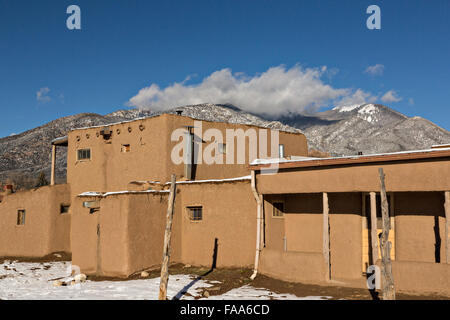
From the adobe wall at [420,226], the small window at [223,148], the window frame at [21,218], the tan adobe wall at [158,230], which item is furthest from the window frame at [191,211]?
the window frame at [21,218]

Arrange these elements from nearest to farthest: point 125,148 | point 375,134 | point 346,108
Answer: point 125,148 → point 375,134 → point 346,108

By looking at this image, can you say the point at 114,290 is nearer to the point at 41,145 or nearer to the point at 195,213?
the point at 195,213

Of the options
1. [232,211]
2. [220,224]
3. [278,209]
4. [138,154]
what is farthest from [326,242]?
[138,154]

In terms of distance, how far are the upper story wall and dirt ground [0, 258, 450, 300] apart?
16.6 feet

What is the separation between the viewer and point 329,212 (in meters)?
13.7

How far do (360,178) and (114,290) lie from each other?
8.18 m

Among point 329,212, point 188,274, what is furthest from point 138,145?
point 329,212

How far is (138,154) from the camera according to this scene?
20.0 meters

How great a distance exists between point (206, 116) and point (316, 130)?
3457 cm

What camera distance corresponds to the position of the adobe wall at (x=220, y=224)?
49.6 ft

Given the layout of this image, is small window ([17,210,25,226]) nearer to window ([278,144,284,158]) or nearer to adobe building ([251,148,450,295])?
adobe building ([251,148,450,295])

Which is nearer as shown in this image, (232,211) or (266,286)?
(266,286)

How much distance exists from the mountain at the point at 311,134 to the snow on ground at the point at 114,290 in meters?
48.9

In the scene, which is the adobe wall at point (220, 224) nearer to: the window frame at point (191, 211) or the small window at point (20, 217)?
the window frame at point (191, 211)
